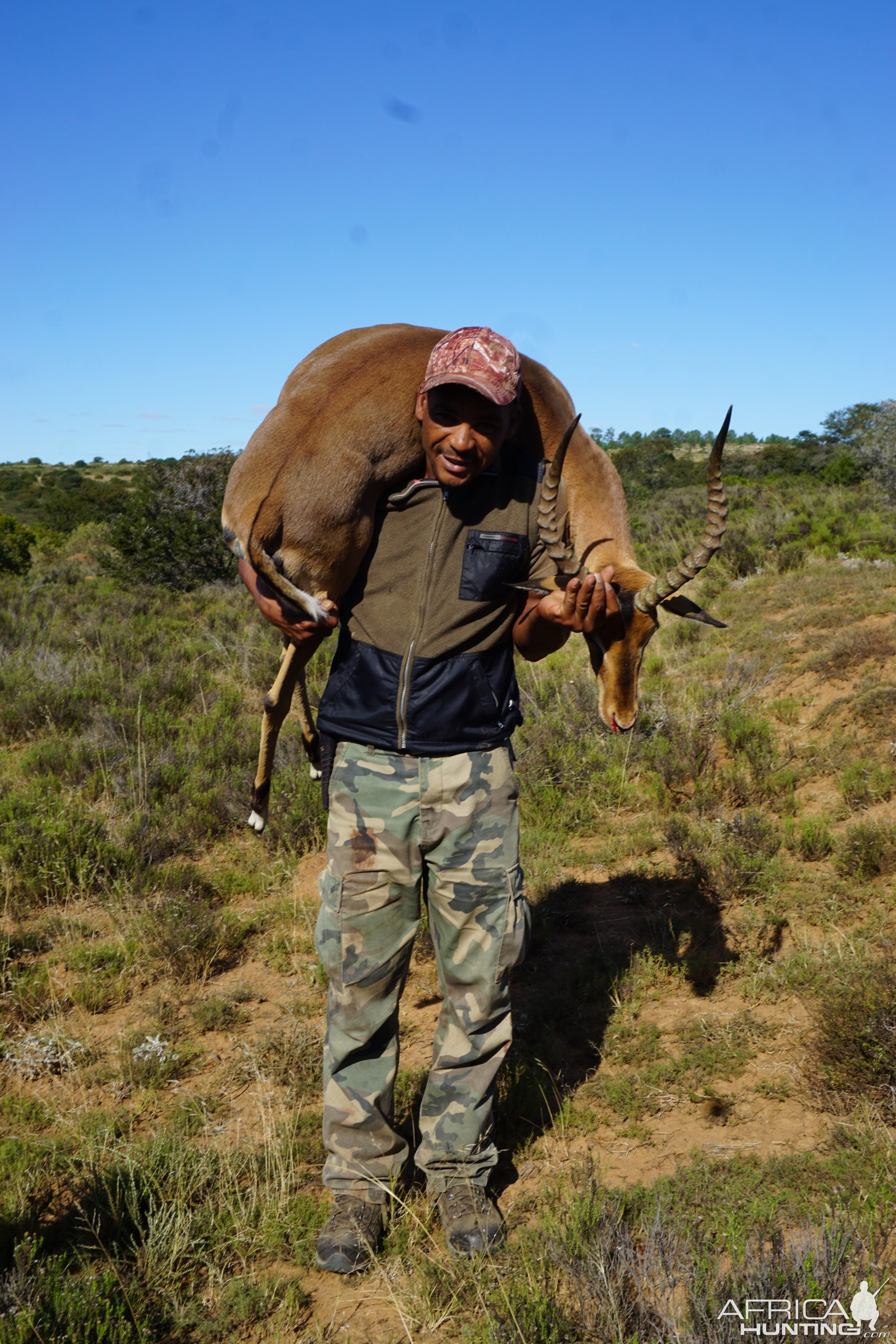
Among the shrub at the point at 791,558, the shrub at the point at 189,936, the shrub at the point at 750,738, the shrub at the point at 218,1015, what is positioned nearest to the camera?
the shrub at the point at 218,1015

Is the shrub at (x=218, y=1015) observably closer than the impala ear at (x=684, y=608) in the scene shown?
No

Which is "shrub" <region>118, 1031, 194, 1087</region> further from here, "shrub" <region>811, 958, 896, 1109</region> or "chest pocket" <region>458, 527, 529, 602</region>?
"shrub" <region>811, 958, 896, 1109</region>

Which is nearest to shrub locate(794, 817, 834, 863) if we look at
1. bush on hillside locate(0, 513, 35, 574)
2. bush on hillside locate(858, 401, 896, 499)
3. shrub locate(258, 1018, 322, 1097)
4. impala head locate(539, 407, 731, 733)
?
impala head locate(539, 407, 731, 733)

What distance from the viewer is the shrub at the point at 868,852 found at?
5.14 m

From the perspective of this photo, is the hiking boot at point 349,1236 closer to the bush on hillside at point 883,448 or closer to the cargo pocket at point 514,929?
the cargo pocket at point 514,929

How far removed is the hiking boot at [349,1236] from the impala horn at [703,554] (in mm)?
2428

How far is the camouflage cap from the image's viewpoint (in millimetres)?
2914

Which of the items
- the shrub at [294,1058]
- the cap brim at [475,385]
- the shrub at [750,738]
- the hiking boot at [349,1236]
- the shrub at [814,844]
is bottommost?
the hiking boot at [349,1236]

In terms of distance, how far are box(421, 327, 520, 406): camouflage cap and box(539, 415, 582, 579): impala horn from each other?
287mm

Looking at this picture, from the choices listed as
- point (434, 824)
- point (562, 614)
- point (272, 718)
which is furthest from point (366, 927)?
point (272, 718)

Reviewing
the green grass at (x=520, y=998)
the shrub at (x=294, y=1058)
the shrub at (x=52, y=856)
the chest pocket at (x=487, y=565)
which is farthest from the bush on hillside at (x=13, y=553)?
the chest pocket at (x=487, y=565)

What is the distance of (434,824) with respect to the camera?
308 centimetres

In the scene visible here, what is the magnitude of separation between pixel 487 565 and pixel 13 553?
18.0 meters

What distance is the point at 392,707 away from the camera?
3.11 meters
